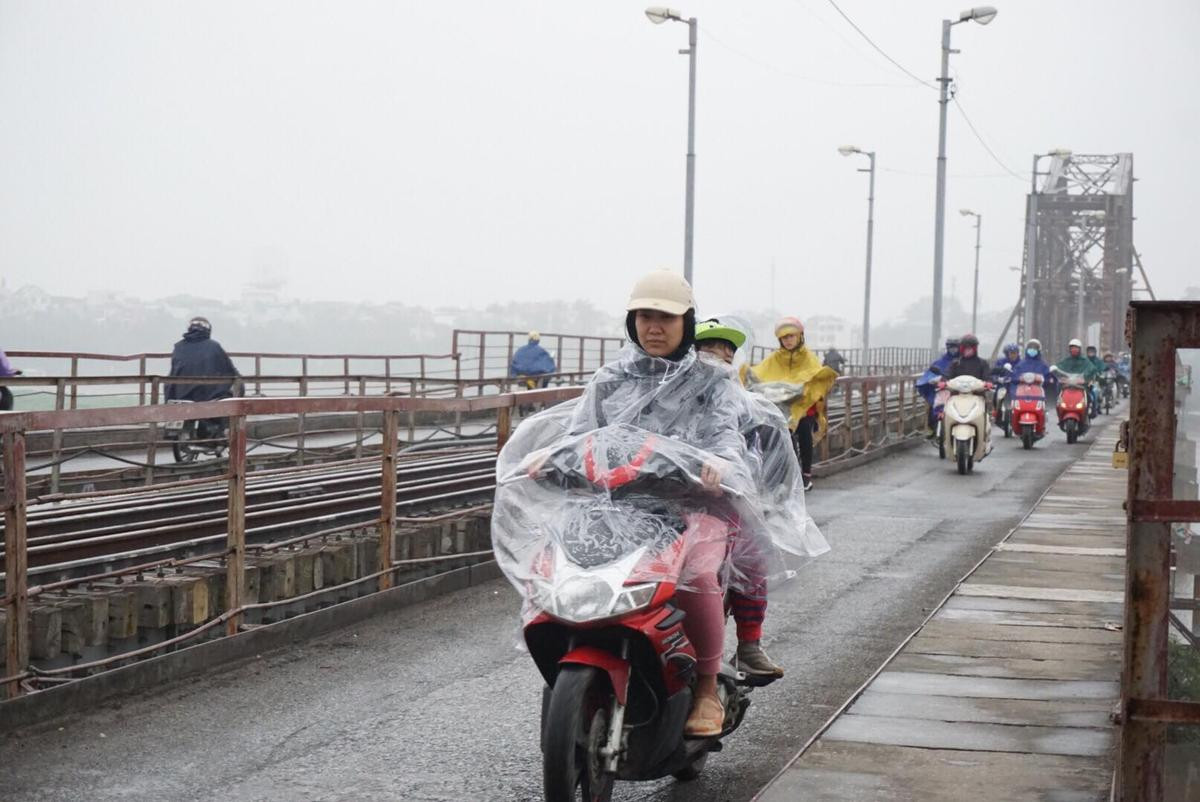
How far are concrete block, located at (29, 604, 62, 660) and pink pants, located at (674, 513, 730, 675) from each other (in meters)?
3.21

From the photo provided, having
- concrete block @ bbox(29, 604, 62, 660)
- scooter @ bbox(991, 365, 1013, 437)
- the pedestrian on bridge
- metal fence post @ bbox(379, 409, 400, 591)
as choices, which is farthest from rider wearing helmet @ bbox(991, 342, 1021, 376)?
concrete block @ bbox(29, 604, 62, 660)

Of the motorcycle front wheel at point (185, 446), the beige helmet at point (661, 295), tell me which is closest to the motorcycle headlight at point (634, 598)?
the beige helmet at point (661, 295)

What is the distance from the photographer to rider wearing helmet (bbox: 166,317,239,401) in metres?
19.1

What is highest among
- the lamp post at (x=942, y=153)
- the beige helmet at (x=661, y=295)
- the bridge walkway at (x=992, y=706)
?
the lamp post at (x=942, y=153)

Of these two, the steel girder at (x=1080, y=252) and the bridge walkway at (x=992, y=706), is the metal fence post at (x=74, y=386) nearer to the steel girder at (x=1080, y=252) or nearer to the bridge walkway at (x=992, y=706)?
the bridge walkway at (x=992, y=706)

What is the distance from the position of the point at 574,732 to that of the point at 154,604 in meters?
3.75

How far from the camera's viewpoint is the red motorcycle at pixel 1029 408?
26734 millimetres

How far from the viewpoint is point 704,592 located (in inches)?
204

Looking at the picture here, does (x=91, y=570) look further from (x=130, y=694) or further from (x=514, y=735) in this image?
(x=514, y=735)

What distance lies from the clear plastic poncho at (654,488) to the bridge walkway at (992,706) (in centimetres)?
73

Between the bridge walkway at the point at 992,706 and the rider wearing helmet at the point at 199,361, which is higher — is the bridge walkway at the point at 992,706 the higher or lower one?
the lower one

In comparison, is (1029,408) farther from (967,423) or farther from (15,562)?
(15,562)

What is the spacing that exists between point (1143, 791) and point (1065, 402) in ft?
84.0

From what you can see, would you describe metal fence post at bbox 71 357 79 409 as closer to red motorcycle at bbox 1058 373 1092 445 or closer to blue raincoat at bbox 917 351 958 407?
blue raincoat at bbox 917 351 958 407
